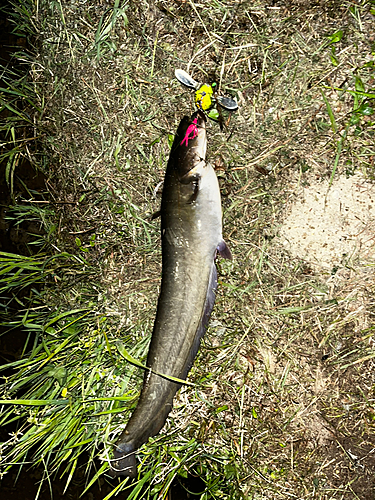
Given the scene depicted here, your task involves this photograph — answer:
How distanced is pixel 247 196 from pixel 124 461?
1.90 metres

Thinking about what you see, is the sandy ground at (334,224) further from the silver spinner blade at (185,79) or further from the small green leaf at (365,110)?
the silver spinner blade at (185,79)

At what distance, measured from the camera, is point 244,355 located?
2.48m

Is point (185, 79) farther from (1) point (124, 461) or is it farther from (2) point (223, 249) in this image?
(1) point (124, 461)

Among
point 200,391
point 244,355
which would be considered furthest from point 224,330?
Answer: point 200,391

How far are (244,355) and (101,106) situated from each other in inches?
79.7

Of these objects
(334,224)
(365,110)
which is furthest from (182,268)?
(365,110)

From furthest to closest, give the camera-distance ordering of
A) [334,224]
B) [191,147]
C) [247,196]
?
1. [247,196]
2. [334,224]
3. [191,147]

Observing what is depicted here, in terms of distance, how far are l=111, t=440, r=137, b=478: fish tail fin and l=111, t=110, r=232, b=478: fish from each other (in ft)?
0.07

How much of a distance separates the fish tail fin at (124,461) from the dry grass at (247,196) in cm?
16

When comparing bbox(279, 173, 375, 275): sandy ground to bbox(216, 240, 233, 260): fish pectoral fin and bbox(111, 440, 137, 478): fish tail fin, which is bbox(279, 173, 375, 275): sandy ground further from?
bbox(111, 440, 137, 478): fish tail fin

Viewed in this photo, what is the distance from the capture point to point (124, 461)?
2318mm

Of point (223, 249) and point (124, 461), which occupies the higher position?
point (223, 249)

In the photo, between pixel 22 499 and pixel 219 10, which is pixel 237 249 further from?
pixel 22 499

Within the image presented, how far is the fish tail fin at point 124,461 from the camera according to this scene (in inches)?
88.1
